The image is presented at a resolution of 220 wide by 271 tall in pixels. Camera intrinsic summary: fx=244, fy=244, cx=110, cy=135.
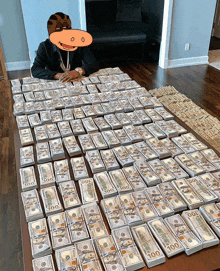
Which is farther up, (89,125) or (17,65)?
(89,125)

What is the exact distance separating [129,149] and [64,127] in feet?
1.34

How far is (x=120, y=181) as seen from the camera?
3.35 ft

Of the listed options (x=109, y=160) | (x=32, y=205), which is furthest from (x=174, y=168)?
(x=32, y=205)

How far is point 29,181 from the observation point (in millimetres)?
1036

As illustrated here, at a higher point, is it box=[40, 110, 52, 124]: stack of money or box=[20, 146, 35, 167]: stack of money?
box=[40, 110, 52, 124]: stack of money

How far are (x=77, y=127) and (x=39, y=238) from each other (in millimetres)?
685

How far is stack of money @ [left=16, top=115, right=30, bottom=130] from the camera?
1.40 m

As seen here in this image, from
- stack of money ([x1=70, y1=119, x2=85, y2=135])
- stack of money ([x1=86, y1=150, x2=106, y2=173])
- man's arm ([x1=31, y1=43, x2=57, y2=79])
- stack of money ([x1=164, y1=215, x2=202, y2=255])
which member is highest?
man's arm ([x1=31, y1=43, x2=57, y2=79])

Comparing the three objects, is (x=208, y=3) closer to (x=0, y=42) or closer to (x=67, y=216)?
(x=0, y=42)

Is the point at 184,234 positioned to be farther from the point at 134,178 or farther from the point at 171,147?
the point at 171,147

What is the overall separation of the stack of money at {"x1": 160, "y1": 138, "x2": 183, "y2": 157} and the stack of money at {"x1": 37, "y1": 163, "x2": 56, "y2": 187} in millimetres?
568

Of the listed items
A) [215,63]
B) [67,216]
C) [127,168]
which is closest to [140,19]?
[215,63]

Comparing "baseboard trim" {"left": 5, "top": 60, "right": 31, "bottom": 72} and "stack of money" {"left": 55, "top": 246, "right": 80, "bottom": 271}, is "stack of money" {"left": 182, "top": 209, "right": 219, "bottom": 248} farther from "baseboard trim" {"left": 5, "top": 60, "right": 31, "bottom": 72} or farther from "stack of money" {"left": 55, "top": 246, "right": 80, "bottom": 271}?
"baseboard trim" {"left": 5, "top": 60, "right": 31, "bottom": 72}

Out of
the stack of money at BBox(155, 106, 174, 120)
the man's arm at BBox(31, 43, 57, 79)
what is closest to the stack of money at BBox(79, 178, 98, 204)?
the stack of money at BBox(155, 106, 174, 120)
